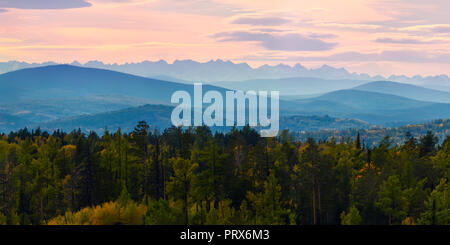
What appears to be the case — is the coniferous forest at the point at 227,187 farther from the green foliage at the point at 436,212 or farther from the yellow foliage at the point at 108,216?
the yellow foliage at the point at 108,216

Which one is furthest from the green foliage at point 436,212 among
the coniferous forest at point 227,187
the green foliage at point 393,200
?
the green foliage at point 393,200

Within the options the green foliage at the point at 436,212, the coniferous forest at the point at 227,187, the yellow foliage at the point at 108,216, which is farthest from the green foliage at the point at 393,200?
the yellow foliage at the point at 108,216

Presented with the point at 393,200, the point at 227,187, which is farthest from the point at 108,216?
the point at 393,200

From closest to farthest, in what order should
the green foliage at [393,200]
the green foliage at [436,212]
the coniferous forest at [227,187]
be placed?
the green foliage at [436,212] < the coniferous forest at [227,187] < the green foliage at [393,200]

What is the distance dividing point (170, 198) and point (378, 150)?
145 feet

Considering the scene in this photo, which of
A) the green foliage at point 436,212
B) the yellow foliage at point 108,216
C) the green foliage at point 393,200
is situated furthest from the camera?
the green foliage at point 393,200

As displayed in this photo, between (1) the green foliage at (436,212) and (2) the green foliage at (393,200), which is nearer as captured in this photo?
(1) the green foliage at (436,212)

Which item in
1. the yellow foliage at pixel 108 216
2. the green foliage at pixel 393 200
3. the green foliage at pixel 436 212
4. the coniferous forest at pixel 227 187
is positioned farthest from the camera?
the green foliage at pixel 393 200

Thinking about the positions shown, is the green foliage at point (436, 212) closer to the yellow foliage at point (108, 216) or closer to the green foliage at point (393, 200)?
the green foliage at point (393, 200)

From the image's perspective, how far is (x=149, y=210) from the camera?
2616 inches

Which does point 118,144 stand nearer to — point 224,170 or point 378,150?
point 224,170

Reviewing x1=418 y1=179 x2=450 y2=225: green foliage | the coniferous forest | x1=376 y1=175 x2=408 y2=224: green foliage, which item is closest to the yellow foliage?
A: the coniferous forest
